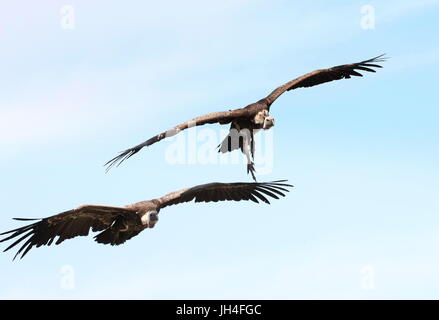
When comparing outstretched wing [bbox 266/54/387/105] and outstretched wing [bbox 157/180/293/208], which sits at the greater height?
outstretched wing [bbox 266/54/387/105]

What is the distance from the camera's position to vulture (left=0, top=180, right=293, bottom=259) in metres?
16.8

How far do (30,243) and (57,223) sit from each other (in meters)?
0.59

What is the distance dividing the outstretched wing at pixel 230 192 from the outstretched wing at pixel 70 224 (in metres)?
1.33

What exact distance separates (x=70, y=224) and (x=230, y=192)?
3.24 meters

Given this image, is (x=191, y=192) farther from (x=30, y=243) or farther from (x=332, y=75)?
(x=332, y=75)

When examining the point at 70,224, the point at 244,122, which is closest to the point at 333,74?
the point at 244,122

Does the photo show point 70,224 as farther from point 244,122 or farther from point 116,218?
point 244,122

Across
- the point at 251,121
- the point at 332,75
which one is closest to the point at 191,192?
the point at 251,121

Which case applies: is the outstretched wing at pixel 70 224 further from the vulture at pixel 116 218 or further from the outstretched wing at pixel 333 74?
the outstretched wing at pixel 333 74

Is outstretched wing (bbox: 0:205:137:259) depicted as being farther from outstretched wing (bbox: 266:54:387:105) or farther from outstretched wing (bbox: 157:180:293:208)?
outstretched wing (bbox: 266:54:387:105)

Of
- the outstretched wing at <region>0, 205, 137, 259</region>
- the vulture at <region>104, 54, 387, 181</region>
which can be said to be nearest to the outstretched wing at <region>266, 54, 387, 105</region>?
the vulture at <region>104, 54, 387, 181</region>

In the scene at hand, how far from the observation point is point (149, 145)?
58.0 ft

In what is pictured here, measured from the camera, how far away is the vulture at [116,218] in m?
16.8

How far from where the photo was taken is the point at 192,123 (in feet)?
61.4
